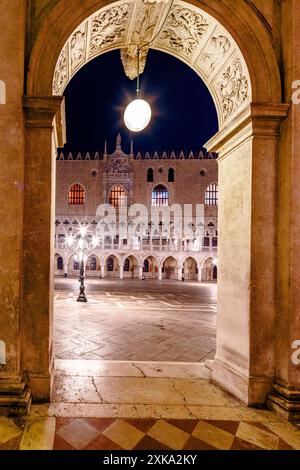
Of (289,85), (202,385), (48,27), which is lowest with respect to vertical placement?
(202,385)

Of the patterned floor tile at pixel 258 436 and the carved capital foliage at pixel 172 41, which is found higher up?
the carved capital foliage at pixel 172 41

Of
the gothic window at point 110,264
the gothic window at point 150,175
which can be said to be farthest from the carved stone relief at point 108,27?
Result: the gothic window at point 150,175

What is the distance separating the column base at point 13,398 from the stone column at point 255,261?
7.38 ft

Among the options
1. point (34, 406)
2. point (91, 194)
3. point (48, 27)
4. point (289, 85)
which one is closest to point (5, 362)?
point (34, 406)

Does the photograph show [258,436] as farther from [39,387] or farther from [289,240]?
[39,387]

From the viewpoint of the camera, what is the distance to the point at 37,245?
285cm

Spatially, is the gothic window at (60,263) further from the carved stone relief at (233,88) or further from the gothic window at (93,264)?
the carved stone relief at (233,88)

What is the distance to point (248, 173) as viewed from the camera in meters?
3.10

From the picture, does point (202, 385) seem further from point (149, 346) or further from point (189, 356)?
point (149, 346)

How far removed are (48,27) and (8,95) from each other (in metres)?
0.90

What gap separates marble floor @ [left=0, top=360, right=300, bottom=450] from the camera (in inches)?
88.2

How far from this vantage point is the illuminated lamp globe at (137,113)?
3.60 metres

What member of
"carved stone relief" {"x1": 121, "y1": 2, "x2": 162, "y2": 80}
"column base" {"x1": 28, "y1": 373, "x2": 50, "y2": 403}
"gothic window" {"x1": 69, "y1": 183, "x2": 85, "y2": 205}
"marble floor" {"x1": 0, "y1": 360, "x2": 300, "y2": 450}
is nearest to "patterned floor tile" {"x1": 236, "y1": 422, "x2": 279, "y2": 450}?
"marble floor" {"x1": 0, "y1": 360, "x2": 300, "y2": 450}

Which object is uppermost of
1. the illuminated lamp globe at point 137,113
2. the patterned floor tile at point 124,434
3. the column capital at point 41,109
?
the illuminated lamp globe at point 137,113
